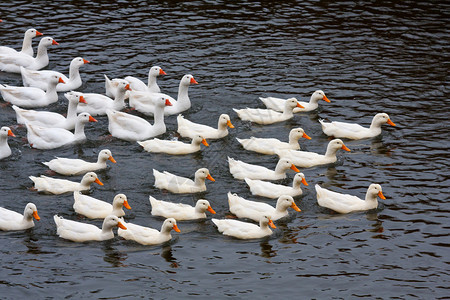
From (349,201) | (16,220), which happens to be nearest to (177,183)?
(16,220)

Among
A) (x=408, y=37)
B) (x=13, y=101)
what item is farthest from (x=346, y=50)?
(x=13, y=101)

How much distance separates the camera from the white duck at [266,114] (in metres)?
24.2

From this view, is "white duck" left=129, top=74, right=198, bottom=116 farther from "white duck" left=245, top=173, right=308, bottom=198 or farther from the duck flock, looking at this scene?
"white duck" left=245, top=173, right=308, bottom=198

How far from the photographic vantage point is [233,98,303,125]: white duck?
2422 centimetres

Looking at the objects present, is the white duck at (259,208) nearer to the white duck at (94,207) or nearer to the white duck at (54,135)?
the white duck at (94,207)

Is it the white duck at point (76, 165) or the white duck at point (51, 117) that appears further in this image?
the white duck at point (51, 117)

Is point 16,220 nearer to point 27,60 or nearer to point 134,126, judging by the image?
point 134,126

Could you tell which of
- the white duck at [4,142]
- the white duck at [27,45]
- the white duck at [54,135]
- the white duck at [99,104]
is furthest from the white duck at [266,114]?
the white duck at [27,45]

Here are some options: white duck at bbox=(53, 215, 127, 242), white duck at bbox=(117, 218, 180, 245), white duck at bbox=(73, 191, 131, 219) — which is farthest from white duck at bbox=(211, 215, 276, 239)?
white duck at bbox=(73, 191, 131, 219)

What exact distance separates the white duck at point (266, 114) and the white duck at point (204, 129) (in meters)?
1.12

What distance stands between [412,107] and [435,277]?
932 centimetres

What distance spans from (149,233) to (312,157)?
5.80m

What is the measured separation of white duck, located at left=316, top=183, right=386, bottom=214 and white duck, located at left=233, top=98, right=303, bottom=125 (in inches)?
211

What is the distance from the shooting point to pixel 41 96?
997 inches
